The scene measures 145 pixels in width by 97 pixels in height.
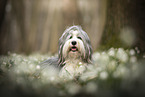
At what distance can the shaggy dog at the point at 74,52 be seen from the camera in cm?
348

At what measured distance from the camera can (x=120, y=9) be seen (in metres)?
4.98

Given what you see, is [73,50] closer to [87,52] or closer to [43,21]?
[87,52]

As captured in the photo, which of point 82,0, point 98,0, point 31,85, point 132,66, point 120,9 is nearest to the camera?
point 31,85

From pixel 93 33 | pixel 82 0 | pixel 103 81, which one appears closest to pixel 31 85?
pixel 103 81

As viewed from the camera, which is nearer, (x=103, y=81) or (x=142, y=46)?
(x=103, y=81)

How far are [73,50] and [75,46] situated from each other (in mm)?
116

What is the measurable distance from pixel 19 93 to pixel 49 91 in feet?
1.32

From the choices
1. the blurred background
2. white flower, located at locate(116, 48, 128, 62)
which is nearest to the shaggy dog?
white flower, located at locate(116, 48, 128, 62)

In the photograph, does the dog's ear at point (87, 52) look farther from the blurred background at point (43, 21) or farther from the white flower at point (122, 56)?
the blurred background at point (43, 21)

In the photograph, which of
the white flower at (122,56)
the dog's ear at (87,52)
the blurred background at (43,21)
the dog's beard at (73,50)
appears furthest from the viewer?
the blurred background at (43,21)

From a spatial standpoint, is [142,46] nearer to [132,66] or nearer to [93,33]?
[132,66]

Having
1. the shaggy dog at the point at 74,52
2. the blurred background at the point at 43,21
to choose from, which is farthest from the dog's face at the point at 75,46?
the blurred background at the point at 43,21

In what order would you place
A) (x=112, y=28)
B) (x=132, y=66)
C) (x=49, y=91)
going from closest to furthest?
(x=49, y=91) < (x=132, y=66) < (x=112, y=28)

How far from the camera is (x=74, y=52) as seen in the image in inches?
141
